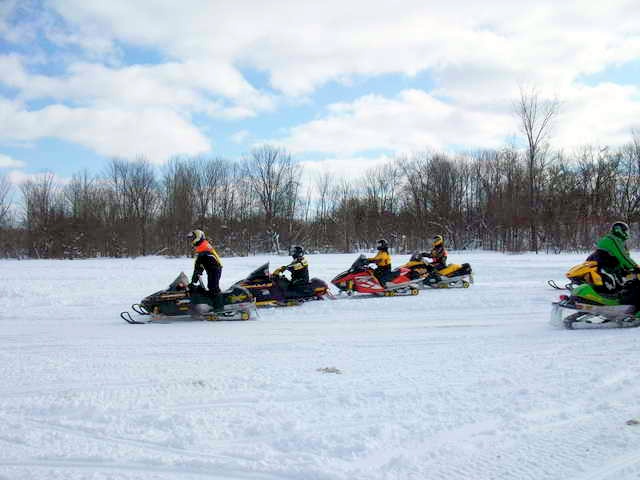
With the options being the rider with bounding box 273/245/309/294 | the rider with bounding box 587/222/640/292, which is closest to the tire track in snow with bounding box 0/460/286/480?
the rider with bounding box 587/222/640/292

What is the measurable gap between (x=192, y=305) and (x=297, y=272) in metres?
2.87

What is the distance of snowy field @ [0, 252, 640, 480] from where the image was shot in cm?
340

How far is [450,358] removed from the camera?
622 cm

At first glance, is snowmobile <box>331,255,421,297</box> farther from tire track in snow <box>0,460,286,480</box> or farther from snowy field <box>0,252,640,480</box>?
tire track in snow <box>0,460,286,480</box>

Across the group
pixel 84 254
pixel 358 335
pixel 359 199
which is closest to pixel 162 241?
pixel 84 254

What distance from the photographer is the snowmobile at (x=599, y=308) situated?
8.22 meters

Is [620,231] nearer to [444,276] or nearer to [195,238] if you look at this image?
[444,276]

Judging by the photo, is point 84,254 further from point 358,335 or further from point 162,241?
point 358,335

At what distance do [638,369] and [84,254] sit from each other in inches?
1742

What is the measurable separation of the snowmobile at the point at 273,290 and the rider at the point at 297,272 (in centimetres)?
5

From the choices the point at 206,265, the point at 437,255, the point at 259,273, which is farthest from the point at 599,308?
the point at 206,265

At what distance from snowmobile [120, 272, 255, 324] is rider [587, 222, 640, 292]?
637 centimetres

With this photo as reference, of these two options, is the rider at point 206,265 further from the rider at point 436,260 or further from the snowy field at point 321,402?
the rider at point 436,260

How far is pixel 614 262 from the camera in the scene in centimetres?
847
